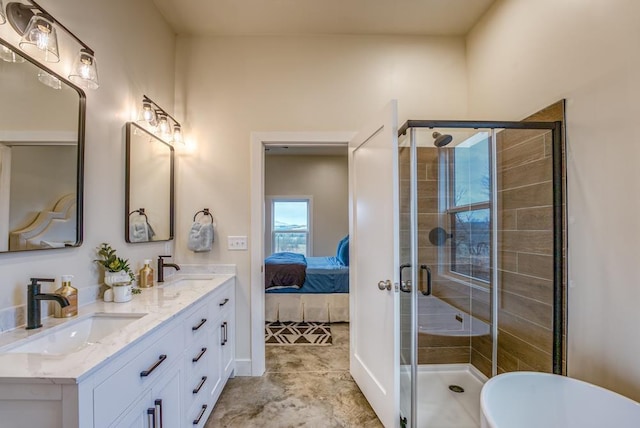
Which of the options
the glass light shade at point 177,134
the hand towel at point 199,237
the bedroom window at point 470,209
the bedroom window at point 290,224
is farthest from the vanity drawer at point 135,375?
the bedroom window at point 290,224

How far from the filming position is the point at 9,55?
3.77 ft

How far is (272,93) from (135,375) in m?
2.21

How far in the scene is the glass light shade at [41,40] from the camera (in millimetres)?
1204

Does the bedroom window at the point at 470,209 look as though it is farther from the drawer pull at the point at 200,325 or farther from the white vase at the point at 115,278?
the white vase at the point at 115,278

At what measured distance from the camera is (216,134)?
2551mm

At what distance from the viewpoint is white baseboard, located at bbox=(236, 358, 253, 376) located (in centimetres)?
249

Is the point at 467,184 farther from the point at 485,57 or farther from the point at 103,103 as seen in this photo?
the point at 103,103

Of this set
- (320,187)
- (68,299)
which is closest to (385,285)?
(68,299)

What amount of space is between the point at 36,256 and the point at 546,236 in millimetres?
2577

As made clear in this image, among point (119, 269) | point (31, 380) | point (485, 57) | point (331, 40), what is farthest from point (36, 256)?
point (485, 57)

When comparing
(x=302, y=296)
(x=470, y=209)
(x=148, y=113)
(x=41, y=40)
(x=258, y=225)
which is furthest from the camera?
(x=302, y=296)

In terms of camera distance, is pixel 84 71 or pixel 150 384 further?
pixel 84 71

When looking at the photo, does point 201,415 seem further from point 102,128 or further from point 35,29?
point 35,29

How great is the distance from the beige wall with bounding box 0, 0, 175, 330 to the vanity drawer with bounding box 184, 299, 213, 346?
529 mm
